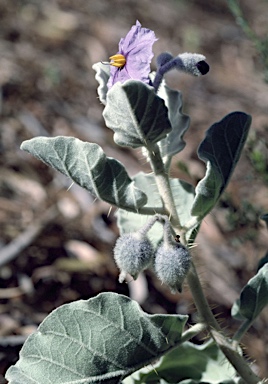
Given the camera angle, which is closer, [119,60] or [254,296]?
[119,60]

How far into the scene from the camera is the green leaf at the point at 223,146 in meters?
2.02

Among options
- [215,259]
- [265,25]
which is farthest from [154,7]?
[215,259]

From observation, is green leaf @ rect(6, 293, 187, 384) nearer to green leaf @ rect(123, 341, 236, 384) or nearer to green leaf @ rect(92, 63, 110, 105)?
green leaf @ rect(123, 341, 236, 384)

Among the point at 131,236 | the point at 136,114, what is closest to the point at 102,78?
the point at 136,114

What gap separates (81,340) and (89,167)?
1.70 feet

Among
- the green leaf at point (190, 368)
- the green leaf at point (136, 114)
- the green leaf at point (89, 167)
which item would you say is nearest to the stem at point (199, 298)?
the green leaf at point (190, 368)

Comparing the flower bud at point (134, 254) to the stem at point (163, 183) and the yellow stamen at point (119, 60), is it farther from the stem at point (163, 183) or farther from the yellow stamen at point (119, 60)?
the yellow stamen at point (119, 60)

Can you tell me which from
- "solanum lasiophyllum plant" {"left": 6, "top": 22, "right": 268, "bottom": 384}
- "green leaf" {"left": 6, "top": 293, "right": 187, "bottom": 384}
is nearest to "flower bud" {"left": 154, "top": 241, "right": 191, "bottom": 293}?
"solanum lasiophyllum plant" {"left": 6, "top": 22, "right": 268, "bottom": 384}

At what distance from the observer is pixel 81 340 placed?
190 cm

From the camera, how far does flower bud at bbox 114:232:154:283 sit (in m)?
1.88

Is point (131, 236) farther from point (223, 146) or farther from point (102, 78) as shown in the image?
point (102, 78)

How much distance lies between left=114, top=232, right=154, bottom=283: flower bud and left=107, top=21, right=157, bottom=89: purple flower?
473mm

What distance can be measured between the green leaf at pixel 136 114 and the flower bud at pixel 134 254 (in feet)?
0.93

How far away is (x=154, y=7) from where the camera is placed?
270 inches
